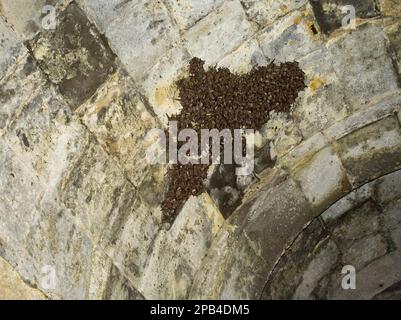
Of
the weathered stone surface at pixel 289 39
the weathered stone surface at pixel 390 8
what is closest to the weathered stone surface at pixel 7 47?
the weathered stone surface at pixel 289 39

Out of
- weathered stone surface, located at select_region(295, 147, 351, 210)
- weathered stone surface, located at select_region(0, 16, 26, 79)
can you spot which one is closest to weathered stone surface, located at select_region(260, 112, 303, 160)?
weathered stone surface, located at select_region(295, 147, 351, 210)

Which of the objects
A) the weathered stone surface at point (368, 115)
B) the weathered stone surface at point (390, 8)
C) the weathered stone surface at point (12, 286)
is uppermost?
the weathered stone surface at point (12, 286)

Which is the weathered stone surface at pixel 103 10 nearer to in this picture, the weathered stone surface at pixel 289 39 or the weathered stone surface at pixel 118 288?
the weathered stone surface at pixel 289 39

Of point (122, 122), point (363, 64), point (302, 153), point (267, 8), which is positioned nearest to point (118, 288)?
point (122, 122)

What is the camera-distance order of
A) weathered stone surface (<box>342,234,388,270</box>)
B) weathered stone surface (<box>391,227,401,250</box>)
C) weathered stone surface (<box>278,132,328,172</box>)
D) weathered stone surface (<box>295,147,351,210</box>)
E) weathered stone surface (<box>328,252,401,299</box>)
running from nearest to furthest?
weathered stone surface (<box>278,132,328,172</box>) → weathered stone surface (<box>295,147,351,210</box>) → weathered stone surface (<box>342,234,388,270</box>) → weathered stone surface (<box>391,227,401,250</box>) → weathered stone surface (<box>328,252,401,299</box>)

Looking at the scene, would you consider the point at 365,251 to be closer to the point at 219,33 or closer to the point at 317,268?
the point at 317,268

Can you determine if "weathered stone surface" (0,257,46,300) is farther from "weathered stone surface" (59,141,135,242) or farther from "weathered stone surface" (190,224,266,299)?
"weathered stone surface" (190,224,266,299)

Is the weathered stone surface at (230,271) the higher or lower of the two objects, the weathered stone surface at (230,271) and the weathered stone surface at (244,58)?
the lower
